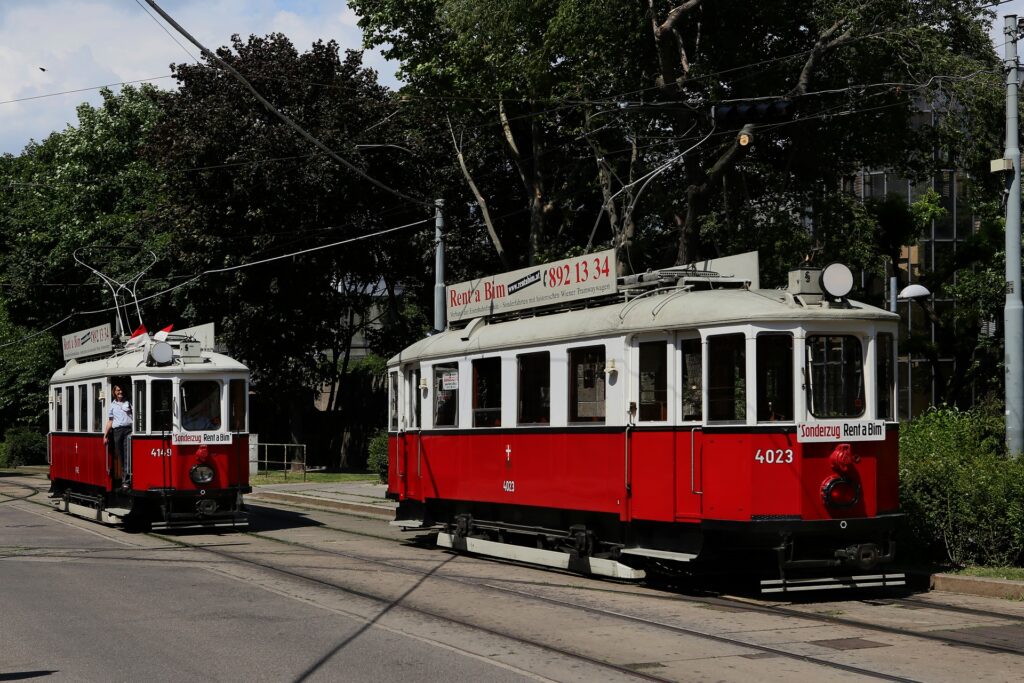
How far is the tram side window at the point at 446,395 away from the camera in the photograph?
17.8 meters

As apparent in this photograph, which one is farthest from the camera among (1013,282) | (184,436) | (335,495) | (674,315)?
(335,495)

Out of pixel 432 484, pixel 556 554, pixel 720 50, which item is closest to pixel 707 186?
pixel 720 50

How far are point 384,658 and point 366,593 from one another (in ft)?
12.8

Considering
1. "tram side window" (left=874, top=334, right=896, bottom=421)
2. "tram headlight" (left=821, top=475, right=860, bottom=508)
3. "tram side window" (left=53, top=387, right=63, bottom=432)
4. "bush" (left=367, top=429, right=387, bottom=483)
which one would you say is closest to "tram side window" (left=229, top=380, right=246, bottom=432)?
"tram side window" (left=53, top=387, right=63, bottom=432)

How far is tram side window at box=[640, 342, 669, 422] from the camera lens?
44.4 feet

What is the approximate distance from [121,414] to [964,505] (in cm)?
1343

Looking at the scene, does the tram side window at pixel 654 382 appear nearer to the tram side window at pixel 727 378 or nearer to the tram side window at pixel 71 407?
the tram side window at pixel 727 378

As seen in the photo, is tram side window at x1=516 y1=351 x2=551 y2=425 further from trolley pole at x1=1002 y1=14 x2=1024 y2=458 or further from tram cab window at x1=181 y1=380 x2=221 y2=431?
tram cab window at x1=181 y1=380 x2=221 y2=431

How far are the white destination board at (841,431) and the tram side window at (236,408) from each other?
11045 mm

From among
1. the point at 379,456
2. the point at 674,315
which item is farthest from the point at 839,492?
the point at 379,456

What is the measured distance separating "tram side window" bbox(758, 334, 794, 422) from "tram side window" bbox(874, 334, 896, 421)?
1032 mm

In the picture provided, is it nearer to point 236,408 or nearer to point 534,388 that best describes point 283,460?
point 236,408

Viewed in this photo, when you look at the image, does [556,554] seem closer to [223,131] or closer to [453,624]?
[453,624]

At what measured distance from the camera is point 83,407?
2469 centimetres
